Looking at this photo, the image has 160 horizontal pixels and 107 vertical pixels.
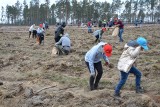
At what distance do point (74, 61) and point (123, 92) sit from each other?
4.70 metres

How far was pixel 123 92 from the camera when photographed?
768cm

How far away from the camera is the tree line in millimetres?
76656

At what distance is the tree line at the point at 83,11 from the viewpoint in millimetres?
76656

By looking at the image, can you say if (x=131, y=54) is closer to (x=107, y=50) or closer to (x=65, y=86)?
(x=107, y=50)

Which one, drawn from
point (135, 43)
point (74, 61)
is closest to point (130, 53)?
point (135, 43)

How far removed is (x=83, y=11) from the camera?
76125mm

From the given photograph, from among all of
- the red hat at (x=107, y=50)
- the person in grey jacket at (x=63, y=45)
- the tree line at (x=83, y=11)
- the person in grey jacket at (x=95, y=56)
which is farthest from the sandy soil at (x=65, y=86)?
the tree line at (x=83, y=11)

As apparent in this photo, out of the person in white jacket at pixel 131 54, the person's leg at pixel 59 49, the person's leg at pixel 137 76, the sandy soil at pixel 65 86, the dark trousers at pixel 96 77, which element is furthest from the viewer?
the person's leg at pixel 59 49

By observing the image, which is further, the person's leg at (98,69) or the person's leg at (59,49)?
the person's leg at (59,49)

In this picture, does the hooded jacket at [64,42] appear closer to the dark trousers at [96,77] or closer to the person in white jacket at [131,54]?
the dark trousers at [96,77]

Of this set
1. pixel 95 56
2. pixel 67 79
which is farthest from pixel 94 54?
pixel 67 79

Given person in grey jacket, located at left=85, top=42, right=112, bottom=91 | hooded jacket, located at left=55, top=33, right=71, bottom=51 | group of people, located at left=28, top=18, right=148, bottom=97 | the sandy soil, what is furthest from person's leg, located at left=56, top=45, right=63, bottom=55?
person in grey jacket, located at left=85, top=42, right=112, bottom=91

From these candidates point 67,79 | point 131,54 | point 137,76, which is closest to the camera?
point 131,54

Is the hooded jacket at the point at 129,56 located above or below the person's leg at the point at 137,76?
above
